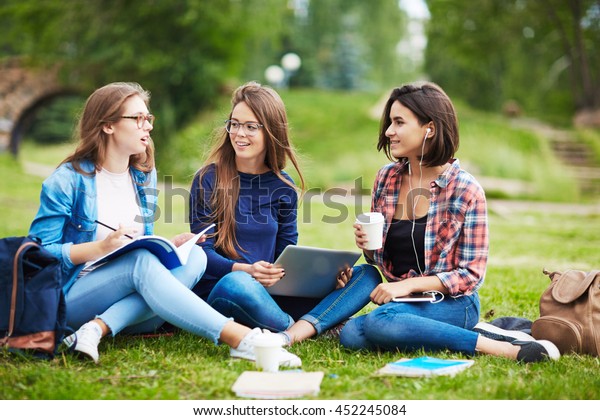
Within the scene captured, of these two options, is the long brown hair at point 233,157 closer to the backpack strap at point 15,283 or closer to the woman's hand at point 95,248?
the woman's hand at point 95,248

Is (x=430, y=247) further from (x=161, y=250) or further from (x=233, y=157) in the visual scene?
(x=161, y=250)

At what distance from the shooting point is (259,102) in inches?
142

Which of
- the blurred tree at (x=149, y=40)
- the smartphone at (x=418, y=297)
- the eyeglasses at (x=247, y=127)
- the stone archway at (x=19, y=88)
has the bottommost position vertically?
the smartphone at (x=418, y=297)

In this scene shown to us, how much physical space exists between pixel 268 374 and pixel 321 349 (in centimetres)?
57

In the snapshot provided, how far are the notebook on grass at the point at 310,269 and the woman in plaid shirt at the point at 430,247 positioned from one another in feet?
0.57

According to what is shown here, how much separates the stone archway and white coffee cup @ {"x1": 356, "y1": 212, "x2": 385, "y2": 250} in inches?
741

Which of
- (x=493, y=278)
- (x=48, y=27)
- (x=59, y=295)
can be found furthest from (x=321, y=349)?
(x=48, y=27)

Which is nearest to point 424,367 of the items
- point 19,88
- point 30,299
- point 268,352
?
point 268,352

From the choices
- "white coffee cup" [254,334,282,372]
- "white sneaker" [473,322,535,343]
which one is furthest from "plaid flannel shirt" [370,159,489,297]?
"white coffee cup" [254,334,282,372]

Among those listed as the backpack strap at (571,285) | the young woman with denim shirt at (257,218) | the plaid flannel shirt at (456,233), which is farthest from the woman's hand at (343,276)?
the backpack strap at (571,285)

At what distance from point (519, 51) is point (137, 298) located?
24.1 meters

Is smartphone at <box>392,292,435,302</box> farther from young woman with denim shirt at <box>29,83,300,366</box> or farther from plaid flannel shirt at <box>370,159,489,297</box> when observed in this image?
young woman with denim shirt at <box>29,83,300,366</box>

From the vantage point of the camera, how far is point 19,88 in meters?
20.2

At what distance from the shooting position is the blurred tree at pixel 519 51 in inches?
805
